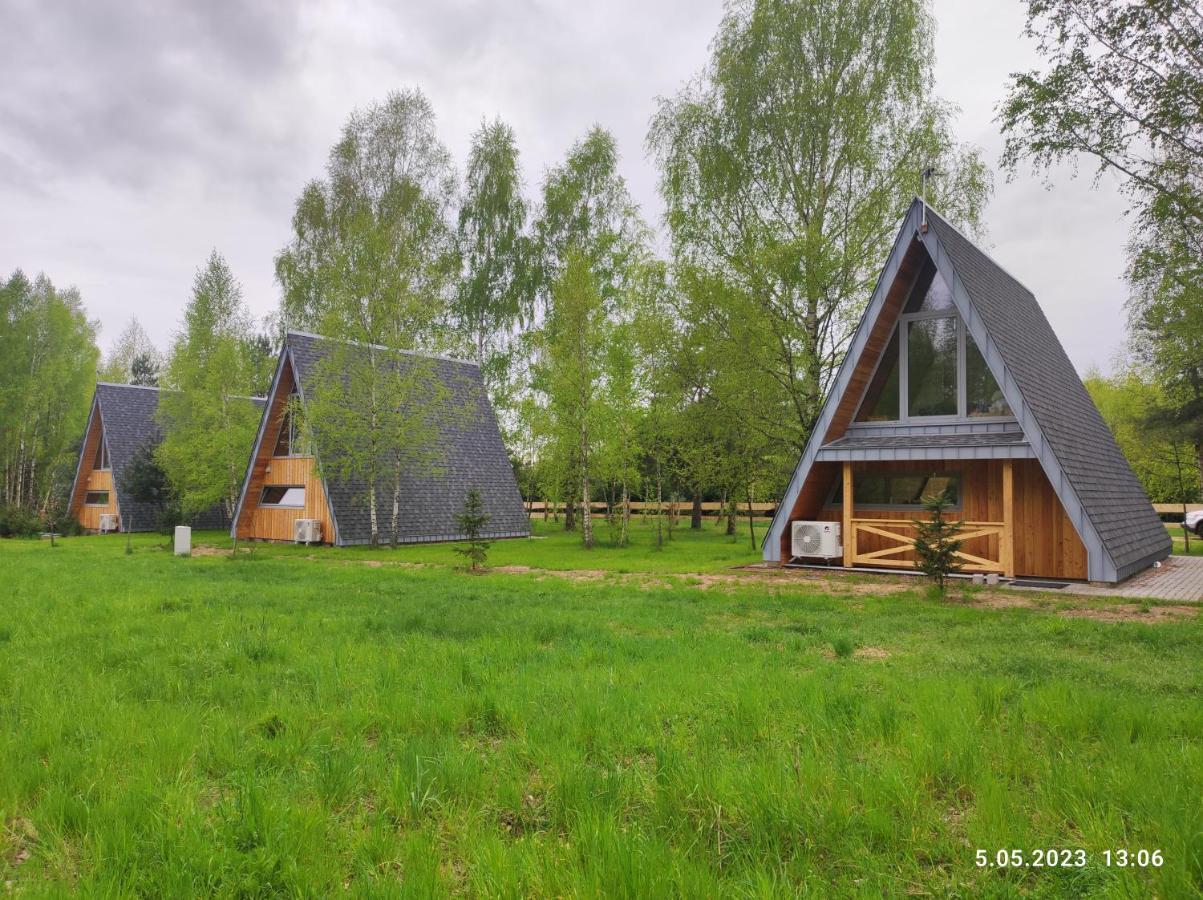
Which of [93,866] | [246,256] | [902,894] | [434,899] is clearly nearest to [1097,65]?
[902,894]

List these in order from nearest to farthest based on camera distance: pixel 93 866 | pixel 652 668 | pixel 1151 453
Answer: pixel 93 866
pixel 652 668
pixel 1151 453

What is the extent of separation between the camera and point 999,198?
18.7m

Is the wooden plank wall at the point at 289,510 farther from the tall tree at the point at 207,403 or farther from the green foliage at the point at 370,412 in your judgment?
the tall tree at the point at 207,403

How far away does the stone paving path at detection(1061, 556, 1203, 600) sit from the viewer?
10195 mm

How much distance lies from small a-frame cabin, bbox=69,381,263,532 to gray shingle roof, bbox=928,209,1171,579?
29132 mm

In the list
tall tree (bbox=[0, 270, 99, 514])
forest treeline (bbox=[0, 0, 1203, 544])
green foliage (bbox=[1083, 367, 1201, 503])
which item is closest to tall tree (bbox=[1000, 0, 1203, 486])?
forest treeline (bbox=[0, 0, 1203, 544])

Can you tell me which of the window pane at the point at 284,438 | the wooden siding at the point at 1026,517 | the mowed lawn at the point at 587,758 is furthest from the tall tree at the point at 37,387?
the wooden siding at the point at 1026,517

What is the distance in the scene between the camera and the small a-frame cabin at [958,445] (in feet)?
38.1

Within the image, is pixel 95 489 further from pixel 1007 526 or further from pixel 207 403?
pixel 1007 526

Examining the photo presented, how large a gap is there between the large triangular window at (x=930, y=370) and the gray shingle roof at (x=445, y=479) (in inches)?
505

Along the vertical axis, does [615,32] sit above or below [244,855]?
above

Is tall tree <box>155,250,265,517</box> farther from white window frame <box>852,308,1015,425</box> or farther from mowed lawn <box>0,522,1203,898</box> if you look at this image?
white window frame <box>852,308,1015,425</box>

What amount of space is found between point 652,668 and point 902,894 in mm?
3033

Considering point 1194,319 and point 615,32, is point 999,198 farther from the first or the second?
point 615,32
